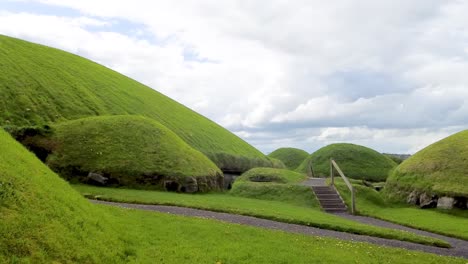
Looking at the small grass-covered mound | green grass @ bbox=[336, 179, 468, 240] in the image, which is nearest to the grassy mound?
green grass @ bbox=[336, 179, 468, 240]

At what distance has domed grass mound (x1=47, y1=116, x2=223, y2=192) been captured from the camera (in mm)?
37469

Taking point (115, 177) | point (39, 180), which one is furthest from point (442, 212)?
point (39, 180)

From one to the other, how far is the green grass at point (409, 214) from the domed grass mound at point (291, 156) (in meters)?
61.5

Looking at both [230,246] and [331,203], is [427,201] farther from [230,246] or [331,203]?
[230,246]

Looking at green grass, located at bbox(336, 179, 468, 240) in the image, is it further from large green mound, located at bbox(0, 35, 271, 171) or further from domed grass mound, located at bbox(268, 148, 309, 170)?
domed grass mound, located at bbox(268, 148, 309, 170)

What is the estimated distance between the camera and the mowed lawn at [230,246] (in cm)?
1468

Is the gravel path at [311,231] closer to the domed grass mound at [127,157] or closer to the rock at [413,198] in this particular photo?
the domed grass mound at [127,157]

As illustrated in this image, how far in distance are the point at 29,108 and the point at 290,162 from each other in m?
71.5

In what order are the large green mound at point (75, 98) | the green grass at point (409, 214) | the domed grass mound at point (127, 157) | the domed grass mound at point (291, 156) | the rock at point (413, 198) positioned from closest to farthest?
the green grass at point (409, 214) → the domed grass mound at point (127, 157) → the rock at point (413, 198) → the large green mound at point (75, 98) → the domed grass mound at point (291, 156)

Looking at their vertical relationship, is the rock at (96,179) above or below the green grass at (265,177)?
below

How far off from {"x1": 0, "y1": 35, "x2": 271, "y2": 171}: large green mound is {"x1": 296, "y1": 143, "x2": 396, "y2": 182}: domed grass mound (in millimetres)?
11200

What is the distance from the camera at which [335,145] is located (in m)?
86.6

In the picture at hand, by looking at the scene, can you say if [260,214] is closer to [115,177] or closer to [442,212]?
[115,177]

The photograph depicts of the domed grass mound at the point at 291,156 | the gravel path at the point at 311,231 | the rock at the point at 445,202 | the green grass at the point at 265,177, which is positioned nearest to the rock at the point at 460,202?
the rock at the point at 445,202
